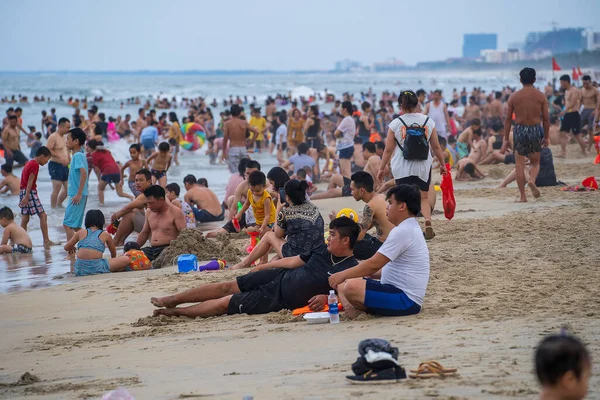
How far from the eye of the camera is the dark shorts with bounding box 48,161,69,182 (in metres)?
13.9

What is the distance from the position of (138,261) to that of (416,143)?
3231 millimetres

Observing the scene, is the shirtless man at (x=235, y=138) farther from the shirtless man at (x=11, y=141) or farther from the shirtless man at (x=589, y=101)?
the shirtless man at (x=11, y=141)

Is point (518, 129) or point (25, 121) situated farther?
point (25, 121)

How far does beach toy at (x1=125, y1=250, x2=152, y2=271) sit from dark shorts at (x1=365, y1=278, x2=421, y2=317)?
13.1 ft

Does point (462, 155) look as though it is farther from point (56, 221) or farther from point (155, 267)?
point (155, 267)

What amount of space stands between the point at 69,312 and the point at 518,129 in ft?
20.2

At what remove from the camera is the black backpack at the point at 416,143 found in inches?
320

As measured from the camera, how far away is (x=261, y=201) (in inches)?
349

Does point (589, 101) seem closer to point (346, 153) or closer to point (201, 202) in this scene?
point (346, 153)

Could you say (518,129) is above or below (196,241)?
above

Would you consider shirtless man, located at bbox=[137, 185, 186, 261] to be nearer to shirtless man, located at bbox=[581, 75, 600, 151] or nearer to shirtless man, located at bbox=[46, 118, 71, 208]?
shirtless man, located at bbox=[46, 118, 71, 208]

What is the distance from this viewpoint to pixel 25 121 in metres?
44.1

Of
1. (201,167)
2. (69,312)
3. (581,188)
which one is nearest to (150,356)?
(69,312)

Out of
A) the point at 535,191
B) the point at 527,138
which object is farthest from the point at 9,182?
the point at 527,138
